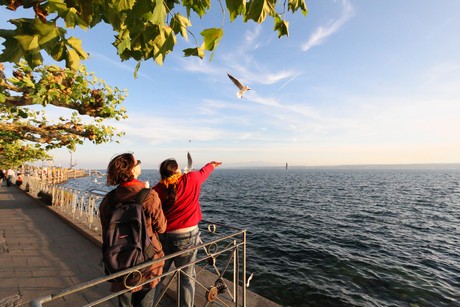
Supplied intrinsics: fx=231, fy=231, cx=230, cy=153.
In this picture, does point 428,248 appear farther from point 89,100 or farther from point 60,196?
point 60,196

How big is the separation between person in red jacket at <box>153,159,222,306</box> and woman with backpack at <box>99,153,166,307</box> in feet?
1.51

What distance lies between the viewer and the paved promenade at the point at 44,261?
4402 mm

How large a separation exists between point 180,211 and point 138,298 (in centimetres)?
109

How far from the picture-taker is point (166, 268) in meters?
3.54

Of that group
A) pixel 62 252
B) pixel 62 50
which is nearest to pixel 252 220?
pixel 62 252

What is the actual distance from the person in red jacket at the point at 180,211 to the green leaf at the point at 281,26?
211 cm

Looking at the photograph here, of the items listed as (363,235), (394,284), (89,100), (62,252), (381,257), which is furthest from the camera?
(363,235)

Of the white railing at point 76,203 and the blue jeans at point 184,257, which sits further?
the white railing at point 76,203

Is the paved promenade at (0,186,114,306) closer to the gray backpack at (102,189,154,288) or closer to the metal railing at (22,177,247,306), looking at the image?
the metal railing at (22,177,247,306)

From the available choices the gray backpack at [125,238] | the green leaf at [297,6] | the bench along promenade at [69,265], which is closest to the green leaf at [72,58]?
the gray backpack at [125,238]

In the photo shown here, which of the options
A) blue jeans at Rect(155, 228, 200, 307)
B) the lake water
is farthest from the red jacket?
the lake water

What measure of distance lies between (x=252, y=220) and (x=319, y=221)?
241 inches

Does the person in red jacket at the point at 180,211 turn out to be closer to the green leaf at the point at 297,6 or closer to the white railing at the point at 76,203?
the green leaf at the point at 297,6

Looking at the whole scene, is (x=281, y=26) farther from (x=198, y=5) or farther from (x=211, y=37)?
(x=211, y=37)
